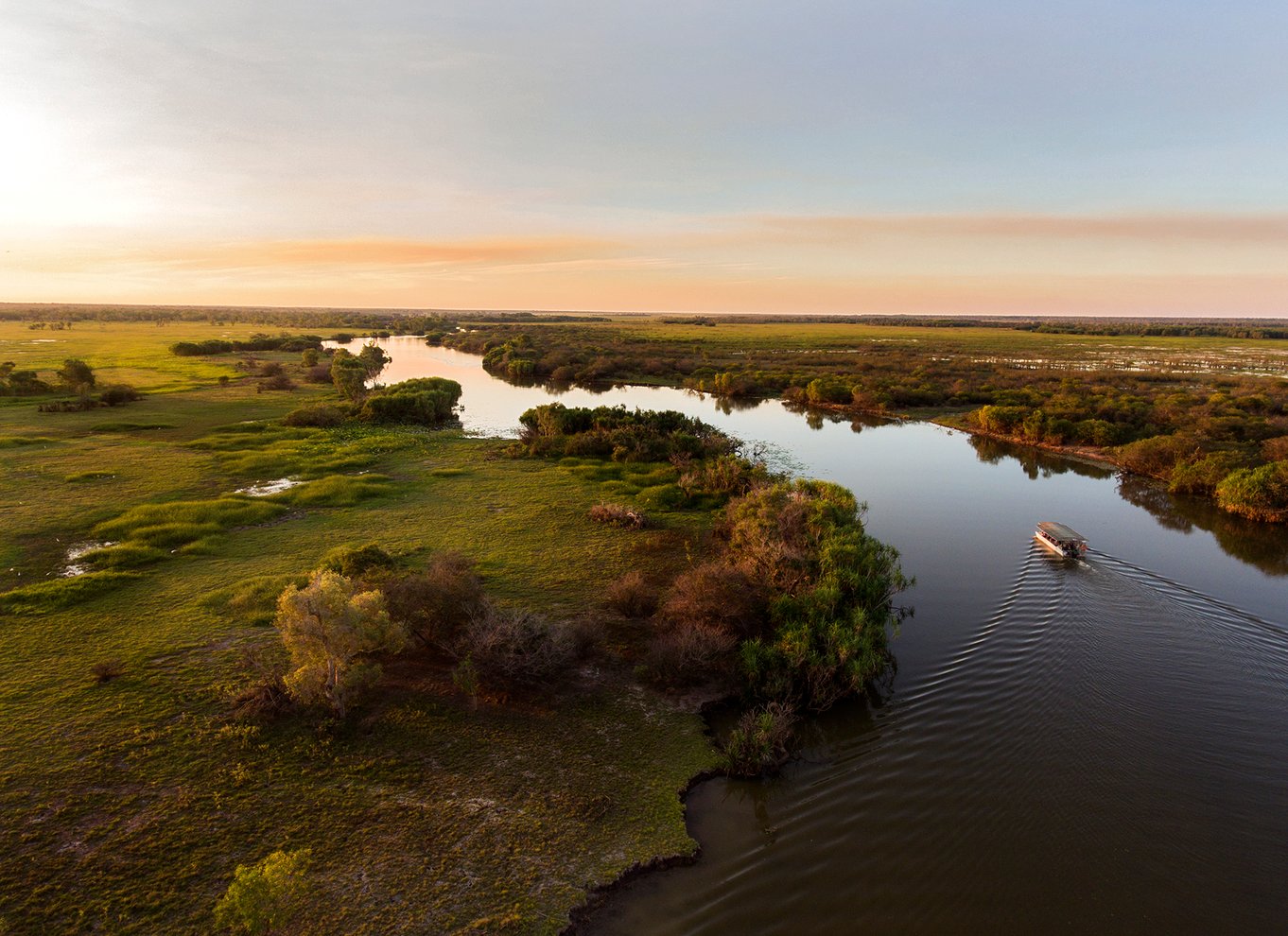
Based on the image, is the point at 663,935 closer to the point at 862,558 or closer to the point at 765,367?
the point at 862,558

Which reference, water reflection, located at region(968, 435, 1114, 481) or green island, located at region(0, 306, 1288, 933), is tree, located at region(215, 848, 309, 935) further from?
water reflection, located at region(968, 435, 1114, 481)

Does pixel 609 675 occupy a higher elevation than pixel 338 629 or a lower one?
lower

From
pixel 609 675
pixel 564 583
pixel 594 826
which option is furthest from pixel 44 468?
pixel 594 826

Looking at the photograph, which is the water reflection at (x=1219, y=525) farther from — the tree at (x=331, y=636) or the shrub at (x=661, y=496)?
the tree at (x=331, y=636)

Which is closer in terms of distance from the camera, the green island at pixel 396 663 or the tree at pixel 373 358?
the green island at pixel 396 663

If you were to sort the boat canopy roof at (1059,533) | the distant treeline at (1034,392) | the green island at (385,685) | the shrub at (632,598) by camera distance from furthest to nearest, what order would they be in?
1. the distant treeline at (1034,392)
2. the boat canopy roof at (1059,533)
3. the shrub at (632,598)
4. the green island at (385,685)

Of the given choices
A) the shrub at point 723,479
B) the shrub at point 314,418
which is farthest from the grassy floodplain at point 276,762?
the shrub at point 314,418
